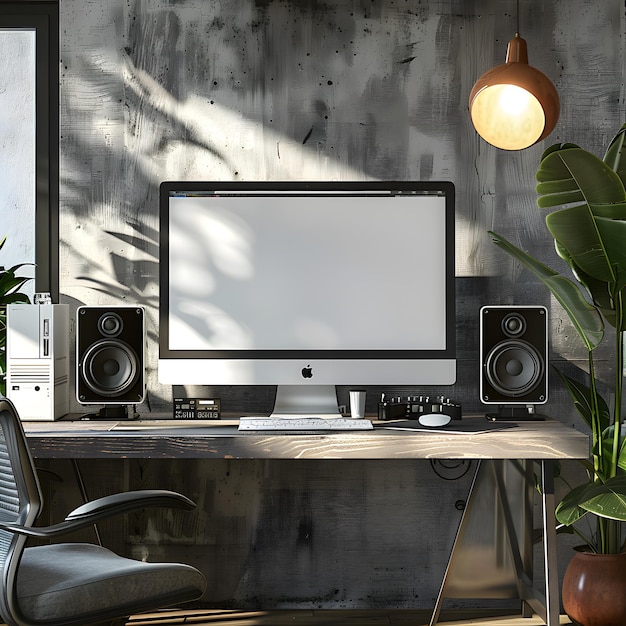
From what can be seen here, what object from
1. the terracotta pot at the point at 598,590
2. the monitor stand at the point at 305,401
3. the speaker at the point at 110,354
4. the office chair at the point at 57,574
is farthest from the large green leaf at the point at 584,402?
the office chair at the point at 57,574

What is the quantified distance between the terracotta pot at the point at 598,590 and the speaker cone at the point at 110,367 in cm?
152

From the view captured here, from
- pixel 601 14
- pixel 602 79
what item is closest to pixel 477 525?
pixel 602 79

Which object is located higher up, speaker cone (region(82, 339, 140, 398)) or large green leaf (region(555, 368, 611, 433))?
speaker cone (region(82, 339, 140, 398))

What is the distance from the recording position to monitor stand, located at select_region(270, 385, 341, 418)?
2518mm

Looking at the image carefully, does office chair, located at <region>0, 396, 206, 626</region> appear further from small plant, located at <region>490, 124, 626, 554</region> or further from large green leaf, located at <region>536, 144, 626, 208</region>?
large green leaf, located at <region>536, 144, 626, 208</region>

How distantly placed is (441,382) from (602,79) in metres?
1.28

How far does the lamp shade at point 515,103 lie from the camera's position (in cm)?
212

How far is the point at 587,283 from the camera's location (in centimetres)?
235

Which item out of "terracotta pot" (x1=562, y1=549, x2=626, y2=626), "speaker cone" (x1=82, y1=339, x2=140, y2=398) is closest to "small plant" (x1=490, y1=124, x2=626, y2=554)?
"terracotta pot" (x1=562, y1=549, x2=626, y2=626)

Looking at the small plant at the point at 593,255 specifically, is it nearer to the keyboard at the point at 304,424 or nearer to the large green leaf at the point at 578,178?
the large green leaf at the point at 578,178

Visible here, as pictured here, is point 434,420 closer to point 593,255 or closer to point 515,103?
point 593,255

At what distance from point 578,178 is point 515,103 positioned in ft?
0.90

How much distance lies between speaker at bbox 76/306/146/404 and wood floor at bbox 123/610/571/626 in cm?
78

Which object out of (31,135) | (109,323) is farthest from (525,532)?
(31,135)
